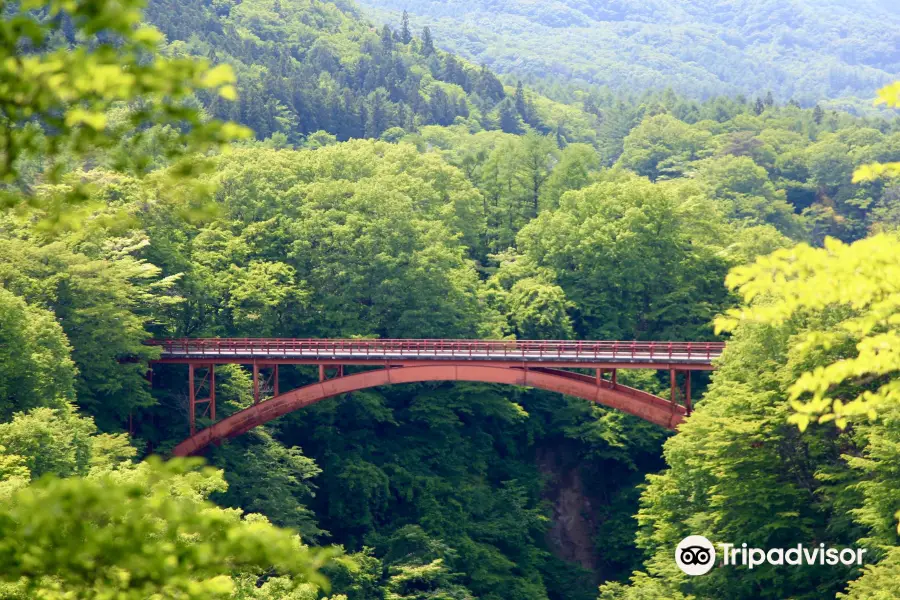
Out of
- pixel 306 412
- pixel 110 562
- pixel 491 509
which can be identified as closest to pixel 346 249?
pixel 306 412

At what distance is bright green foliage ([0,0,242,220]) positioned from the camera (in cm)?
600

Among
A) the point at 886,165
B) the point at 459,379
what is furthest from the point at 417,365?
the point at 886,165

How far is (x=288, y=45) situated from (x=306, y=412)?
341ft

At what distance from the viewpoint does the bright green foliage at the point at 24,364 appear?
35188 mm

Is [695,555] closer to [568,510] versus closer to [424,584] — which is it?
[424,584]

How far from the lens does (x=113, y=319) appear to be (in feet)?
140

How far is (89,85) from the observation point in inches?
246

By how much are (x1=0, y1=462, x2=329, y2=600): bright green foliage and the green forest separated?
2 centimetres

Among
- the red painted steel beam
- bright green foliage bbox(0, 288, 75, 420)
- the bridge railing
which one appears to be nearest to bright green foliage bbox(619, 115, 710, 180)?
the bridge railing

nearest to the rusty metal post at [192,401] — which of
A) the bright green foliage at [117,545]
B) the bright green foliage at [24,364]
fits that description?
the bright green foliage at [24,364]

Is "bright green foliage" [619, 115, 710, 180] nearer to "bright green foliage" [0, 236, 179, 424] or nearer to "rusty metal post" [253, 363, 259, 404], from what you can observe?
"rusty metal post" [253, 363, 259, 404]

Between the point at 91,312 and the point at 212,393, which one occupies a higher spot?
the point at 91,312

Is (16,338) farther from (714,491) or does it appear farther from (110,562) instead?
(110,562)

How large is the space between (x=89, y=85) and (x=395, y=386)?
4815 cm
